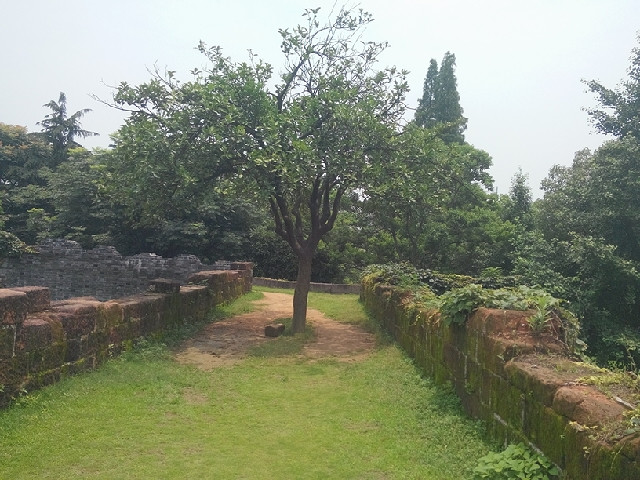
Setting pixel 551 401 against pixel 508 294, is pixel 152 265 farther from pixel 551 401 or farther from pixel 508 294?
pixel 551 401

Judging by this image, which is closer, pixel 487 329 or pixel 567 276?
pixel 487 329

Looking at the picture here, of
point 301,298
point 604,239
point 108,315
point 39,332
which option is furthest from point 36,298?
point 604,239

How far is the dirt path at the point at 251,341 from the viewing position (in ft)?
29.5

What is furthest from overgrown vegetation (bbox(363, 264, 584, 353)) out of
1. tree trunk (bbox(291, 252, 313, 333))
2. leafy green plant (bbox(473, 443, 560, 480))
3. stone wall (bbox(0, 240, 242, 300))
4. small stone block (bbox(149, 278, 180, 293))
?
stone wall (bbox(0, 240, 242, 300))

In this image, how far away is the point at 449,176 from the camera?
449 inches

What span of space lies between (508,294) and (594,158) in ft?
34.4

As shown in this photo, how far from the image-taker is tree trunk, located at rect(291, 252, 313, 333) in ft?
36.4

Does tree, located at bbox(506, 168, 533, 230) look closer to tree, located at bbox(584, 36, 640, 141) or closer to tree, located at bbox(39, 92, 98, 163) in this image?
tree, located at bbox(584, 36, 640, 141)

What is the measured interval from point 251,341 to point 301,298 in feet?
4.66

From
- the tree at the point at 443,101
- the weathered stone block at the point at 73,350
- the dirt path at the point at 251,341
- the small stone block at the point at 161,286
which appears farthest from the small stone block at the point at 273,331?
the tree at the point at 443,101

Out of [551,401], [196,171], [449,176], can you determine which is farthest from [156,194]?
[551,401]

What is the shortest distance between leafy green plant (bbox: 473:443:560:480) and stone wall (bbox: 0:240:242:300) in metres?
14.7

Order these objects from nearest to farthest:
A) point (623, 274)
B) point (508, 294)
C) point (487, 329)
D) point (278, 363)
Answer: point (487, 329) → point (508, 294) → point (278, 363) → point (623, 274)

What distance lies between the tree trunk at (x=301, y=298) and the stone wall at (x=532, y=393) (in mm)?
4350
